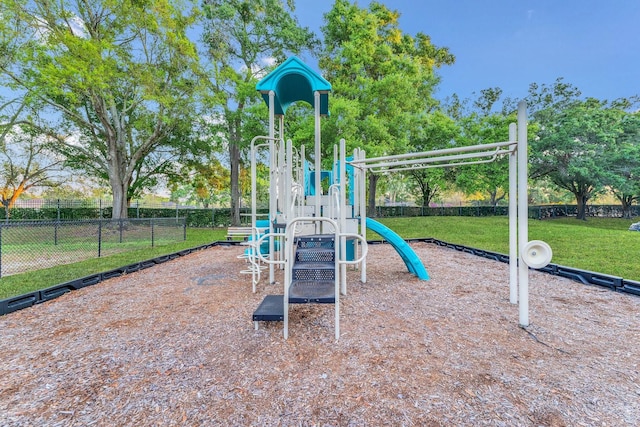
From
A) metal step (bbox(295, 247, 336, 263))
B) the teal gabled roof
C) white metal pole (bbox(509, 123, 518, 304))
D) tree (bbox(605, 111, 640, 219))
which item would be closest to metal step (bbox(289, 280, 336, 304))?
metal step (bbox(295, 247, 336, 263))

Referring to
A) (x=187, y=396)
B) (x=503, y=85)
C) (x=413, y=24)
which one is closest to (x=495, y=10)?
(x=413, y=24)

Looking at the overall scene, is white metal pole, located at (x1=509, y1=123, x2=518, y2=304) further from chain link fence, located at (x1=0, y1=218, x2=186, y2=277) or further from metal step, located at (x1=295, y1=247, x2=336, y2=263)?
chain link fence, located at (x1=0, y1=218, x2=186, y2=277)

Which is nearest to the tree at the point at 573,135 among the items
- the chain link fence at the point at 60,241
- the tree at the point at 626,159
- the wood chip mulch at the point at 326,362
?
the tree at the point at 626,159

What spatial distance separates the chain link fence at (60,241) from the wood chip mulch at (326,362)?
3.35 meters

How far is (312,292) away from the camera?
2842 millimetres

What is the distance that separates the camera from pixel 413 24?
15039 mm

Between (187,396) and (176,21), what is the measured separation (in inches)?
566

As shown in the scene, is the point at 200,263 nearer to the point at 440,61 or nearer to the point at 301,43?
the point at 301,43

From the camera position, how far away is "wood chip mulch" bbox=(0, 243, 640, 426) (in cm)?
169

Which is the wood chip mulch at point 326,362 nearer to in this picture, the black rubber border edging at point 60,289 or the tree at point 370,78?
the black rubber border edging at point 60,289

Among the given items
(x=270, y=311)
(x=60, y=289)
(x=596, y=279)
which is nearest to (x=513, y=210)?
(x=596, y=279)

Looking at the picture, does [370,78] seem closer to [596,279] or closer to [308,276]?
[596,279]

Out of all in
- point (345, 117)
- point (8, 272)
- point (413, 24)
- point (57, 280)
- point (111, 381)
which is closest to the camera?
point (111, 381)

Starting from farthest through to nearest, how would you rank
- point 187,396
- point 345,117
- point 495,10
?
1. point 495,10
2. point 345,117
3. point 187,396
